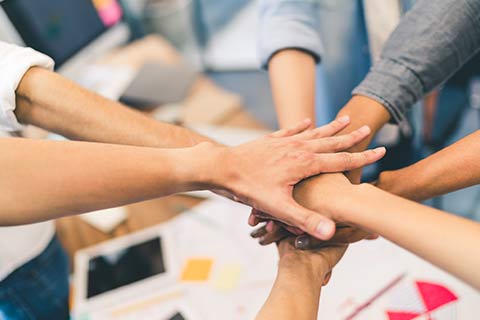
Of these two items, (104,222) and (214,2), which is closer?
(104,222)

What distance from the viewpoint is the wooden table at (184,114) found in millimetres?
1167

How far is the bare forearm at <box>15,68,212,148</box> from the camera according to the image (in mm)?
901

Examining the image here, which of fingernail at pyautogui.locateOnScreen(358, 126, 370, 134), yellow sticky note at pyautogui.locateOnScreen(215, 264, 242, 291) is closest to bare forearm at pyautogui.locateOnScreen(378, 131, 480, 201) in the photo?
fingernail at pyautogui.locateOnScreen(358, 126, 370, 134)

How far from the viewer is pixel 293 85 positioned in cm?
109

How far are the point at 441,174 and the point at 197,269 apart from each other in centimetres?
55

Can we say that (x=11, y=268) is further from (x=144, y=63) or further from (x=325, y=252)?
(x=144, y=63)

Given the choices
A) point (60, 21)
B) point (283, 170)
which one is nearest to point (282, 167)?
point (283, 170)

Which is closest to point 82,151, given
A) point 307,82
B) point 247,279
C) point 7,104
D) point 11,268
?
point 7,104

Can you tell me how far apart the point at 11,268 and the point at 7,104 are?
12.6 inches

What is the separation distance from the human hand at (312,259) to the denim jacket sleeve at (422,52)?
13.4 inches

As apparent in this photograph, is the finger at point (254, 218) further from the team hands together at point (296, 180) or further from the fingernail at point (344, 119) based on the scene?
the fingernail at point (344, 119)

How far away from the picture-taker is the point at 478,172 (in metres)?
0.85

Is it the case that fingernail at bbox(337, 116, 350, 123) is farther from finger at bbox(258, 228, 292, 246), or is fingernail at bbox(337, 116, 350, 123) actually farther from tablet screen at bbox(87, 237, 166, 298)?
tablet screen at bbox(87, 237, 166, 298)

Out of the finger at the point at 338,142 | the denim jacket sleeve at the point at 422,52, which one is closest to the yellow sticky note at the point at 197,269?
the finger at the point at 338,142
